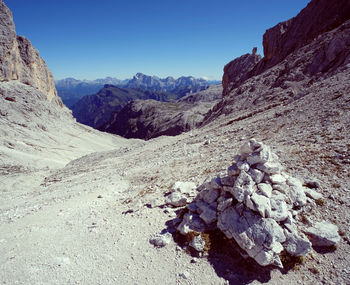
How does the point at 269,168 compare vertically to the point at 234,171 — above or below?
above

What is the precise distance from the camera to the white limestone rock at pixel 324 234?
305 inches

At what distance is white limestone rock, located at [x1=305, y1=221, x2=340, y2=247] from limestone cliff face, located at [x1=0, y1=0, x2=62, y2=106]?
92983mm

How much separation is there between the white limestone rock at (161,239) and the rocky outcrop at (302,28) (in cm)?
4996

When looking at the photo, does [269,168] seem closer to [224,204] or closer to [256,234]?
[224,204]

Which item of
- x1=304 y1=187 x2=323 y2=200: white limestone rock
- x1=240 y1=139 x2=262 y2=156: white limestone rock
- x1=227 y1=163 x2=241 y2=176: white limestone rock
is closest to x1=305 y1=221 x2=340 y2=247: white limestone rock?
x1=304 y1=187 x2=323 y2=200: white limestone rock

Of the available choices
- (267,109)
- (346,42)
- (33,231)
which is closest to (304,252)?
(33,231)

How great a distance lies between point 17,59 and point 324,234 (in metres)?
104

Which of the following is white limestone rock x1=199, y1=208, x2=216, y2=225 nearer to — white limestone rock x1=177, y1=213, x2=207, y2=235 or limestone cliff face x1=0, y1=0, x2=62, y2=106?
white limestone rock x1=177, y1=213, x2=207, y2=235

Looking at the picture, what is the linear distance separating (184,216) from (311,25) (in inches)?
2123

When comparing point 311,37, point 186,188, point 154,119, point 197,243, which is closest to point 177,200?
point 186,188

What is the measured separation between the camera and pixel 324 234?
7926 millimetres

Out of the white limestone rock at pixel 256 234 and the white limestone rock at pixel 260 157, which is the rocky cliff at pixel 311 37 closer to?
the white limestone rock at pixel 260 157

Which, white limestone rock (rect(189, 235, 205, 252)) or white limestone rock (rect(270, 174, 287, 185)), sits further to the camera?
white limestone rock (rect(270, 174, 287, 185))

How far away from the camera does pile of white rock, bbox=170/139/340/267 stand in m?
7.75
